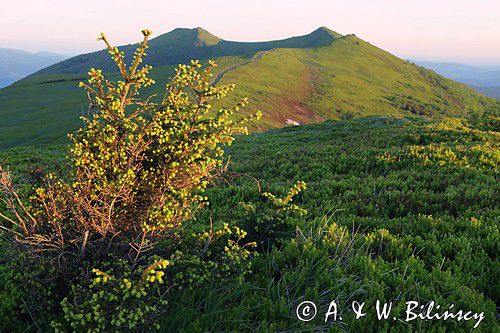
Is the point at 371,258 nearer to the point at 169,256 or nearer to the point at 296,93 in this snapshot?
the point at 169,256

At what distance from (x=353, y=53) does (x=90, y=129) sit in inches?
8524

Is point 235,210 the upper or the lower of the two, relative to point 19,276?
lower

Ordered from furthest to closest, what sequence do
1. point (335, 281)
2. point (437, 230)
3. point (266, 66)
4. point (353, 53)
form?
point (353, 53) → point (266, 66) → point (437, 230) → point (335, 281)

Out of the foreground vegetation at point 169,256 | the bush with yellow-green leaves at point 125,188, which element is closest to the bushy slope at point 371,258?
the foreground vegetation at point 169,256

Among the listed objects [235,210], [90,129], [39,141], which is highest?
[90,129]

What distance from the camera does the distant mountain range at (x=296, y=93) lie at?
82.9 meters

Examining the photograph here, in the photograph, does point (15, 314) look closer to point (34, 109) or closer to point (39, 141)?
point (39, 141)

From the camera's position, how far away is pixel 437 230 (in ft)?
19.6

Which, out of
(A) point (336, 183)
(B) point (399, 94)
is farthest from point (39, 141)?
(B) point (399, 94)
